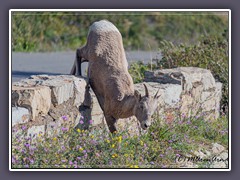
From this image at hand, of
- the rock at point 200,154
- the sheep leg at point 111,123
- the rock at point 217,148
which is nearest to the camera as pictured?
the sheep leg at point 111,123

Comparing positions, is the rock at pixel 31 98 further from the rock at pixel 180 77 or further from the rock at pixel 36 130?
the rock at pixel 180 77

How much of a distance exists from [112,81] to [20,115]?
1919mm

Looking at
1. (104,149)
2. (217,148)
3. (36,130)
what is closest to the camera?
(36,130)

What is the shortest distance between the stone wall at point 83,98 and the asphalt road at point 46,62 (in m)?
2.24

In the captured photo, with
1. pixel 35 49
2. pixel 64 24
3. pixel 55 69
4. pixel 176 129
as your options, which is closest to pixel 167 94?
pixel 176 129

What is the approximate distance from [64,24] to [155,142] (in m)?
16.3

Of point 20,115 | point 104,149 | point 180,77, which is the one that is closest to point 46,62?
point 180,77

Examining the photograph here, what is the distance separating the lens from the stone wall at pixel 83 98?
29.5ft

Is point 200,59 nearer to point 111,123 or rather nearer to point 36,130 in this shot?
point 111,123

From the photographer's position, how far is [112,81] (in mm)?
10289

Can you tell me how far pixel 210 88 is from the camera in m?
13.2

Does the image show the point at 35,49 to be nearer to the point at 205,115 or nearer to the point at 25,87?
the point at 205,115

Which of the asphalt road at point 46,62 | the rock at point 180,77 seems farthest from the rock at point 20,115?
the asphalt road at point 46,62

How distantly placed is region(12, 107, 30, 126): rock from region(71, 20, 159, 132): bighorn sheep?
1.59 meters
